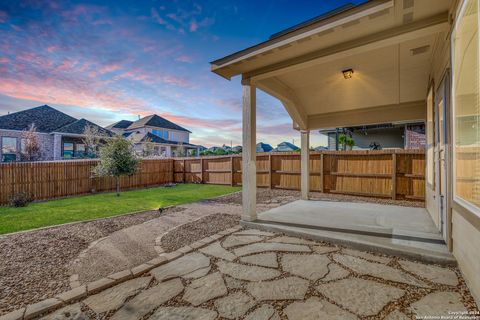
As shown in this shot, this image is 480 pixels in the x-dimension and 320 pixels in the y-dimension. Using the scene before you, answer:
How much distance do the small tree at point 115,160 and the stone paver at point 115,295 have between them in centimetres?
762

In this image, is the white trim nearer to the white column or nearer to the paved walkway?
the paved walkway

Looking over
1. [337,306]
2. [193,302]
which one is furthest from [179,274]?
[337,306]

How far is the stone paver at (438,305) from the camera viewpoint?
171cm

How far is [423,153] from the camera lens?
6660 millimetres

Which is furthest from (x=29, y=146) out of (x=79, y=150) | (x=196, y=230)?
(x=196, y=230)

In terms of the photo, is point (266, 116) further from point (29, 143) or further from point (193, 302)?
point (29, 143)

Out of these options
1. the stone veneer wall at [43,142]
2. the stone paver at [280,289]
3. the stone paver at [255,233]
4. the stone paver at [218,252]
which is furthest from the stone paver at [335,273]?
the stone veneer wall at [43,142]

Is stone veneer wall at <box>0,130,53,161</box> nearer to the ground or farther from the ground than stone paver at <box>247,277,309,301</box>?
farther from the ground

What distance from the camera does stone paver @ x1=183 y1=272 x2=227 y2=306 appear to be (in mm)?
1940

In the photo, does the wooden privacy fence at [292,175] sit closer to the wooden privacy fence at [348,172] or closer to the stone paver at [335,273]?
the wooden privacy fence at [348,172]

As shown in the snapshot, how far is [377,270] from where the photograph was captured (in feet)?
7.89

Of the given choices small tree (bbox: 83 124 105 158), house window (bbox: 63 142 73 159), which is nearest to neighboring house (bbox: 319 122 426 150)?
small tree (bbox: 83 124 105 158)

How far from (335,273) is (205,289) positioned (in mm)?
1371

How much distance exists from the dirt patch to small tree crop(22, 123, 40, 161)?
15181mm
